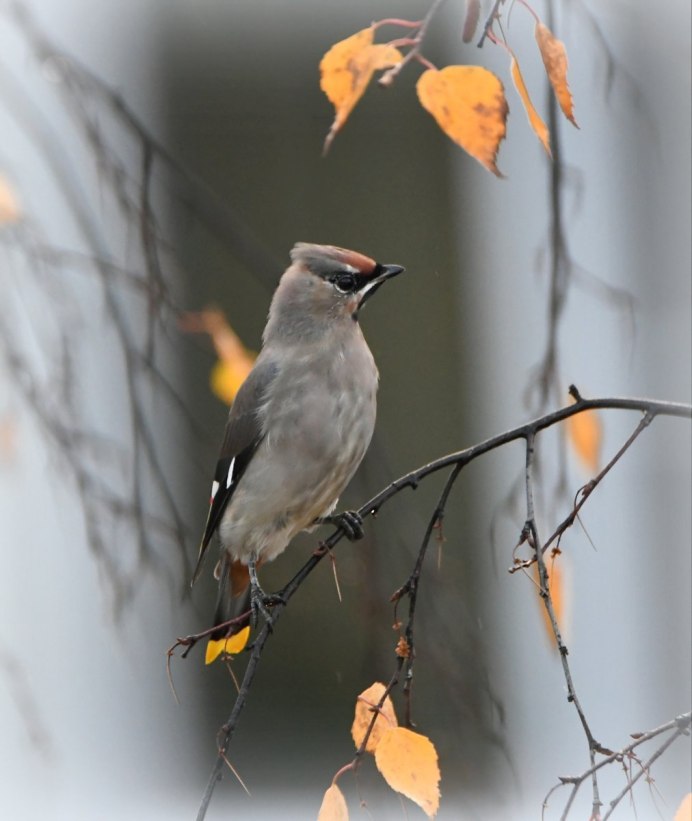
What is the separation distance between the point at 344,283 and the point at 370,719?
4.43ft

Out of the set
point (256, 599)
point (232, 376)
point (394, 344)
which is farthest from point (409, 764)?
point (394, 344)

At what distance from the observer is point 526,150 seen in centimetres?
590

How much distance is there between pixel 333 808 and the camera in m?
1.87

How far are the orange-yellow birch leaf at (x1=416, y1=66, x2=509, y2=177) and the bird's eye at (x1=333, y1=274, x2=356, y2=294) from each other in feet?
4.20

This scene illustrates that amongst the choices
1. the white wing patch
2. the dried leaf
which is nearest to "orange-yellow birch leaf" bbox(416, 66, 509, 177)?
the dried leaf

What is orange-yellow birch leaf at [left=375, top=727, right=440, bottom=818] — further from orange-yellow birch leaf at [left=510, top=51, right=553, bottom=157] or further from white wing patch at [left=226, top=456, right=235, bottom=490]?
white wing patch at [left=226, top=456, right=235, bottom=490]

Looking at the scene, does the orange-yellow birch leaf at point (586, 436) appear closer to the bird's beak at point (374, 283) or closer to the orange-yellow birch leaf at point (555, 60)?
the bird's beak at point (374, 283)

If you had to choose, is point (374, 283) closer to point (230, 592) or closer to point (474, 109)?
point (230, 592)

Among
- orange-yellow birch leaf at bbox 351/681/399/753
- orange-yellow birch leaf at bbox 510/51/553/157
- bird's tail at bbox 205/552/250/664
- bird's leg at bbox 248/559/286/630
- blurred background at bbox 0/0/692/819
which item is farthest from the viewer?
blurred background at bbox 0/0/692/819

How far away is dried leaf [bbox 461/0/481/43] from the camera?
182cm

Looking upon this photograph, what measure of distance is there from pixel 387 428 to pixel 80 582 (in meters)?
1.53

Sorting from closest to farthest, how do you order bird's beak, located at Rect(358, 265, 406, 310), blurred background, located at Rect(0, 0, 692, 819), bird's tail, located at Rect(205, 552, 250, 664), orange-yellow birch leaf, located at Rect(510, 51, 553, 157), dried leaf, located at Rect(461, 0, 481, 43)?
1. orange-yellow birch leaf, located at Rect(510, 51, 553, 157)
2. dried leaf, located at Rect(461, 0, 481, 43)
3. bird's beak, located at Rect(358, 265, 406, 310)
4. bird's tail, located at Rect(205, 552, 250, 664)
5. blurred background, located at Rect(0, 0, 692, 819)

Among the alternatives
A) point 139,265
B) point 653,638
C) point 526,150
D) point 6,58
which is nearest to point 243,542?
point 139,265

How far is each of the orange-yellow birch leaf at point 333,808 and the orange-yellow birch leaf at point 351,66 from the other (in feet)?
2.71
